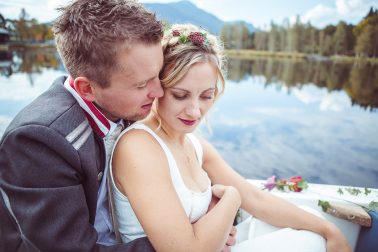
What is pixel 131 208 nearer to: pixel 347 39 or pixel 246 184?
pixel 246 184

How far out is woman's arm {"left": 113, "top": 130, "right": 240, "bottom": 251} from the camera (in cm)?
148

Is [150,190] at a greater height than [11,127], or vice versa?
[11,127]

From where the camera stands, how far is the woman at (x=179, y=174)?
1.50m

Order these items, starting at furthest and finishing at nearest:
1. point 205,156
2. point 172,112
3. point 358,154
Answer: point 358,154 < point 205,156 < point 172,112

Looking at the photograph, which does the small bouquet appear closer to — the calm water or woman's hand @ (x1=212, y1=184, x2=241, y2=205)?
woman's hand @ (x1=212, y1=184, x2=241, y2=205)

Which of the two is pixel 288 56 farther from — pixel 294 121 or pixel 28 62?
pixel 28 62

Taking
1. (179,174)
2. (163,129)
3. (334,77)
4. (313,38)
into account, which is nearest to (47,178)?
(179,174)

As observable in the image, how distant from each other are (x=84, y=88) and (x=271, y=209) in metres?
1.42

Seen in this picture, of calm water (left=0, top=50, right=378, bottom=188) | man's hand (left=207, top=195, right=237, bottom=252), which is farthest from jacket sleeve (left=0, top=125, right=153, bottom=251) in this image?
calm water (left=0, top=50, right=378, bottom=188)

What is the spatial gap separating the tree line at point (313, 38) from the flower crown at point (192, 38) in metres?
31.7

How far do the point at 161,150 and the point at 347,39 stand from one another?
41425mm

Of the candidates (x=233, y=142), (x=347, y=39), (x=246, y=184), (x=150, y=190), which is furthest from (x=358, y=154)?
(x=347, y=39)

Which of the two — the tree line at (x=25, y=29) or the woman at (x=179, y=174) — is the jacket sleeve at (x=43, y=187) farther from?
the tree line at (x=25, y=29)

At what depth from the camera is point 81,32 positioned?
4.95ft
